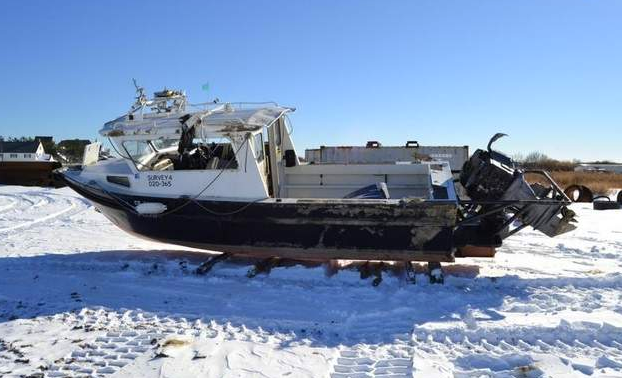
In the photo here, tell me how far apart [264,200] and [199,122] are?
1575 millimetres

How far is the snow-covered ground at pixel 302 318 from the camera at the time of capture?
171 inches

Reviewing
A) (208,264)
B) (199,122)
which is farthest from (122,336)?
(199,122)

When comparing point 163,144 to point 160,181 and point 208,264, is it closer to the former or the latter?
point 160,181

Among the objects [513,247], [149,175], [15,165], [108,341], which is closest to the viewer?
[108,341]

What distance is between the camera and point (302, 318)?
18.0ft

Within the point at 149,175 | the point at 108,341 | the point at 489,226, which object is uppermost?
the point at 149,175

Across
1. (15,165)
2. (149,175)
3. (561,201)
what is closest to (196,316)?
(149,175)

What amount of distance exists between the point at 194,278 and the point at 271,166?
247 centimetres

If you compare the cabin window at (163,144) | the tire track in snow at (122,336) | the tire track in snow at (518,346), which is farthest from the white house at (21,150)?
the tire track in snow at (518,346)

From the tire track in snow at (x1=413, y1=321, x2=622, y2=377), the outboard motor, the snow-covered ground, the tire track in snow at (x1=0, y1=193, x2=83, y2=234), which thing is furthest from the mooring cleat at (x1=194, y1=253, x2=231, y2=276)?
the tire track in snow at (x1=0, y1=193, x2=83, y2=234)

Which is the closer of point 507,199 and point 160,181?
point 507,199

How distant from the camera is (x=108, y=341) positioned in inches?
195

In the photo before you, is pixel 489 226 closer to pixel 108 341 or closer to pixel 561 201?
pixel 561 201

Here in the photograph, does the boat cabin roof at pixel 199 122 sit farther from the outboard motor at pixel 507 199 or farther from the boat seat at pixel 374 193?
the outboard motor at pixel 507 199
